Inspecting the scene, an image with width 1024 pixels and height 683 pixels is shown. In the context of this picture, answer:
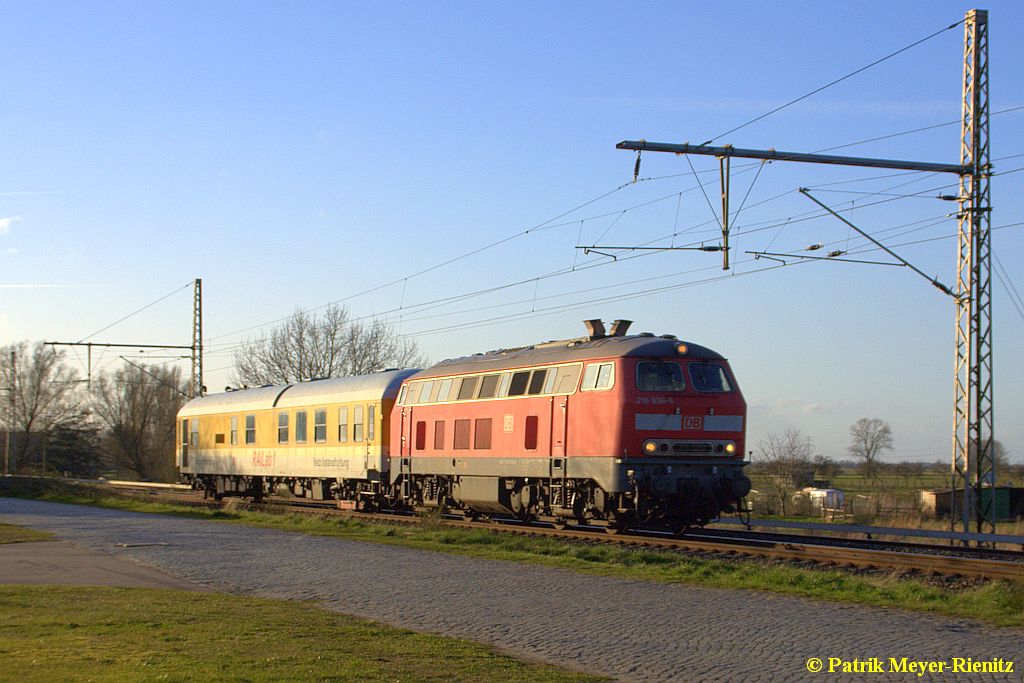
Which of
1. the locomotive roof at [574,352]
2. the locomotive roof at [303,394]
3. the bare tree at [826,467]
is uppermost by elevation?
the locomotive roof at [574,352]

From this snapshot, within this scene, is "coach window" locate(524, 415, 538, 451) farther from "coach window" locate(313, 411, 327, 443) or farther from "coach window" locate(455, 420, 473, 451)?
"coach window" locate(313, 411, 327, 443)

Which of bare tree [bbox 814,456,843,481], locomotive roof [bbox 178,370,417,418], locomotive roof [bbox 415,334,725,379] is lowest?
bare tree [bbox 814,456,843,481]

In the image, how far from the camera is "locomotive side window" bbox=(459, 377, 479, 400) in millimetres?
24484

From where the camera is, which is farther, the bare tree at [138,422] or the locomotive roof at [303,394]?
the bare tree at [138,422]

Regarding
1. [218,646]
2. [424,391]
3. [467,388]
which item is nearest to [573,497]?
[467,388]

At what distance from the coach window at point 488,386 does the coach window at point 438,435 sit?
1844 mm

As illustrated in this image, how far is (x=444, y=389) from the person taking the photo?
25656mm

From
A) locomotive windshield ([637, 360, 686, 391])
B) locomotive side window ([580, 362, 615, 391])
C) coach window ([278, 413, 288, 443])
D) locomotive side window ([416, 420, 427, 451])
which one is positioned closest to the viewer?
locomotive windshield ([637, 360, 686, 391])

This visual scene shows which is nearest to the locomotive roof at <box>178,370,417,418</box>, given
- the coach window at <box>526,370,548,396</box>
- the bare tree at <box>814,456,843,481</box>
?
the coach window at <box>526,370,548,396</box>

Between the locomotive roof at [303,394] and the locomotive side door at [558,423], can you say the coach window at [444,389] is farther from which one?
the locomotive side door at [558,423]

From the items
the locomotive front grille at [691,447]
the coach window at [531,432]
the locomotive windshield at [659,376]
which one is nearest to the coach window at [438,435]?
the coach window at [531,432]

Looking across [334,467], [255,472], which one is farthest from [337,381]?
[255,472]

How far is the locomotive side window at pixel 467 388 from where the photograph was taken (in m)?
24.5

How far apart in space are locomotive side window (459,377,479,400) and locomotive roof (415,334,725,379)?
0.21m
